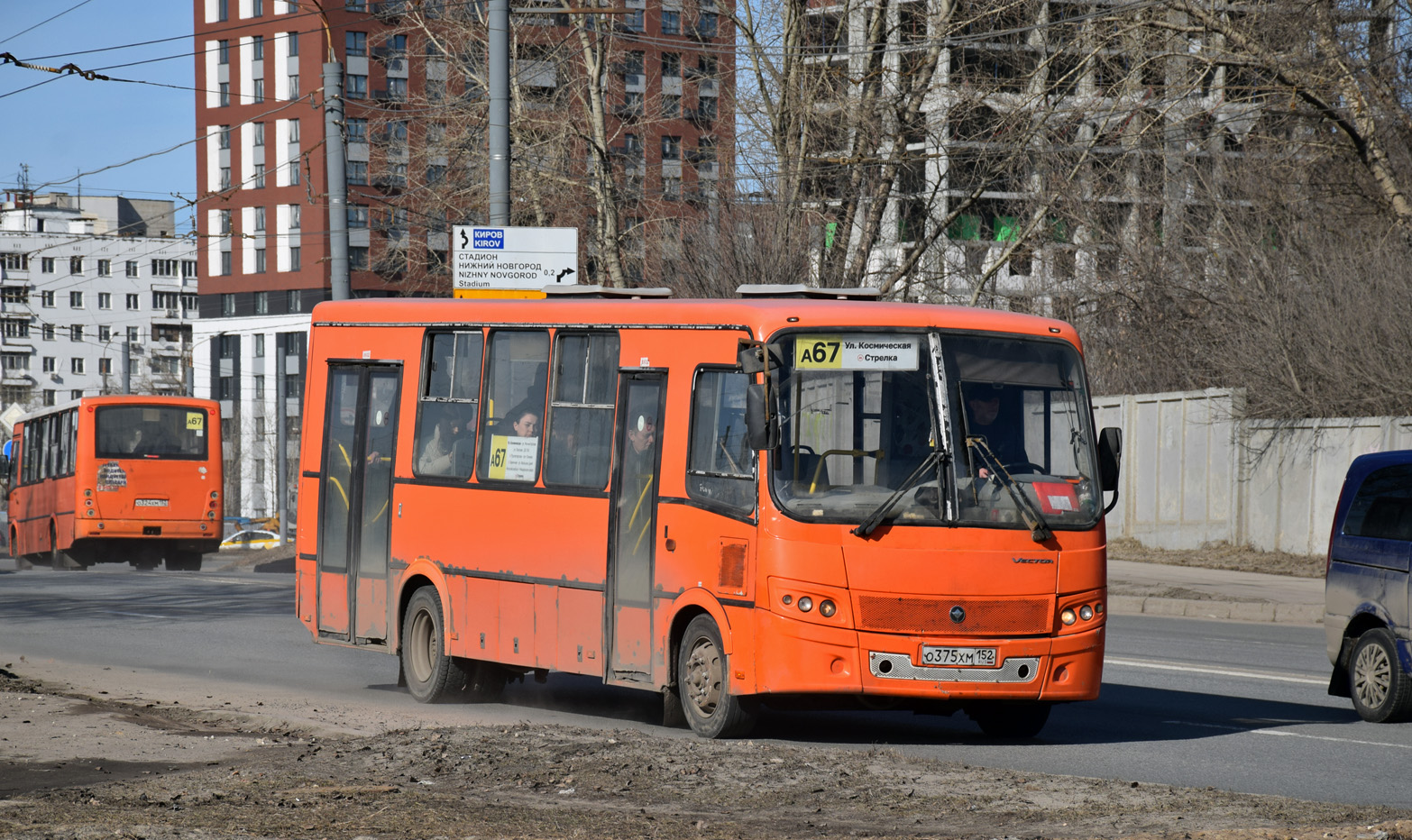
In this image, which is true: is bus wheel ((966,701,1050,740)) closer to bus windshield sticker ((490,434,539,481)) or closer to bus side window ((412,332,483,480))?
bus windshield sticker ((490,434,539,481))

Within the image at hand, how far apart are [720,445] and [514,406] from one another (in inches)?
92.8

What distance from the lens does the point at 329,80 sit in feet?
76.6

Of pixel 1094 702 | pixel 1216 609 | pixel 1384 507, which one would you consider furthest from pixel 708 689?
pixel 1216 609

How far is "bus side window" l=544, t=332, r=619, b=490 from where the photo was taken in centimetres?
1184

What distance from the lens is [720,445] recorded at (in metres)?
10.8

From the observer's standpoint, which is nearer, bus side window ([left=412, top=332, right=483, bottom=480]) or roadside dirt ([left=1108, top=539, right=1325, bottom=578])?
bus side window ([left=412, top=332, right=483, bottom=480])

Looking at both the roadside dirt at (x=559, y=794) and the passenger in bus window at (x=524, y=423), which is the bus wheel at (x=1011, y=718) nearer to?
the roadside dirt at (x=559, y=794)

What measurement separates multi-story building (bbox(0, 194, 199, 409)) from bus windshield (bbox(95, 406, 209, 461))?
103467 mm

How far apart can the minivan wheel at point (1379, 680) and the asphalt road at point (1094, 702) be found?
18 cm

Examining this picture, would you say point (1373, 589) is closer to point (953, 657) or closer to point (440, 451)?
point (953, 657)

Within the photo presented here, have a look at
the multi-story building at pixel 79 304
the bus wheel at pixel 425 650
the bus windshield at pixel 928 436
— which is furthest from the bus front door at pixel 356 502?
the multi-story building at pixel 79 304

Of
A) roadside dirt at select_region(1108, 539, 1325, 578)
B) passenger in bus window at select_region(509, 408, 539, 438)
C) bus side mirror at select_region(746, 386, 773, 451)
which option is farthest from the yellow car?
bus side mirror at select_region(746, 386, 773, 451)

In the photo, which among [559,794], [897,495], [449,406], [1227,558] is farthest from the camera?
[1227,558]

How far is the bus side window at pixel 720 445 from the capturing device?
34.5ft
